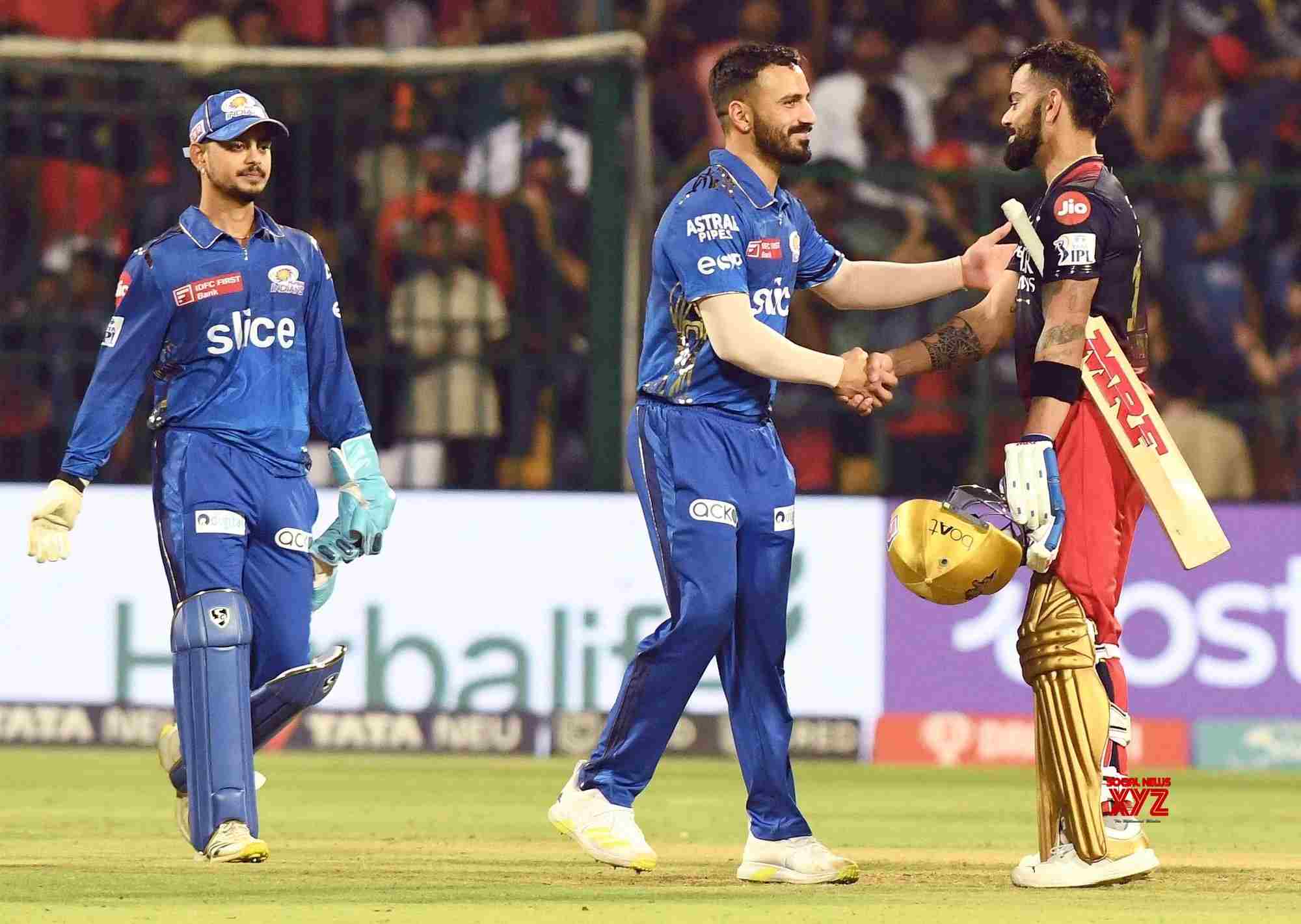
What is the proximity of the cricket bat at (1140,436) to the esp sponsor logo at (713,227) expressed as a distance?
76cm

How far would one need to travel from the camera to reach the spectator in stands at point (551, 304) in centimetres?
1215

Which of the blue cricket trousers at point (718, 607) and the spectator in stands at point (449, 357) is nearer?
the blue cricket trousers at point (718, 607)

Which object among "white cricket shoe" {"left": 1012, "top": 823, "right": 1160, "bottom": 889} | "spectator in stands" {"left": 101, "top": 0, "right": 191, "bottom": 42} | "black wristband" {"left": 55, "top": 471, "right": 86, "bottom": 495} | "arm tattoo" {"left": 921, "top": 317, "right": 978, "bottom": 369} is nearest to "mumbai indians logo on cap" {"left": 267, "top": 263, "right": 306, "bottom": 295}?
"black wristband" {"left": 55, "top": 471, "right": 86, "bottom": 495}

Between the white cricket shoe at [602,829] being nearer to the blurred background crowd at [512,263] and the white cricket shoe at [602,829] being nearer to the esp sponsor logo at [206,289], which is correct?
the esp sponsor logo at [206,289]

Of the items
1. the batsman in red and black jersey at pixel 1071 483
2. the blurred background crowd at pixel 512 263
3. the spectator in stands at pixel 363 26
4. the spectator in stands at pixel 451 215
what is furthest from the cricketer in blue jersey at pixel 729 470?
the spectator in stands at pixel 363 26

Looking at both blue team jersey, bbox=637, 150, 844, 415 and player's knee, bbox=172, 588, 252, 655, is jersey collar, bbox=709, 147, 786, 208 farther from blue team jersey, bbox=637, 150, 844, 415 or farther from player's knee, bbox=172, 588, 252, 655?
player's knee, bbox=172, 588, 252, 655

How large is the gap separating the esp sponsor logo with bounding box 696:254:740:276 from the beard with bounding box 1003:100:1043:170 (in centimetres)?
81

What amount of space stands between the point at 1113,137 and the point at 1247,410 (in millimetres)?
1892

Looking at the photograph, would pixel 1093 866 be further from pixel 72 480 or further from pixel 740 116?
pixel 72 480

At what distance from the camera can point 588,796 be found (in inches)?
280

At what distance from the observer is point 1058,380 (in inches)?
269

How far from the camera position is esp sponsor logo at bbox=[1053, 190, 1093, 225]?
22.4 ft

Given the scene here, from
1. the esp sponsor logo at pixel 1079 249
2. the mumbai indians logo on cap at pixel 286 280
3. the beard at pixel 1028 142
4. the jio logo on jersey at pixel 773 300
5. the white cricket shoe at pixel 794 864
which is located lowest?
the white cricket shoe at pixel 794 864

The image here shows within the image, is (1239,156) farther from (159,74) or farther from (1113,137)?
(159,74)
